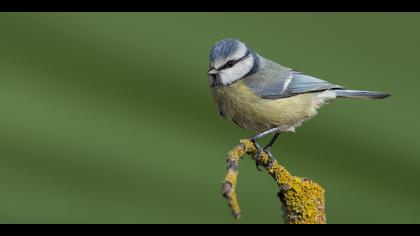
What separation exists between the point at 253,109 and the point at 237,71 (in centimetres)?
17

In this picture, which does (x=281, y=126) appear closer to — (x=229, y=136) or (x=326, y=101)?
(x=326, y=101)

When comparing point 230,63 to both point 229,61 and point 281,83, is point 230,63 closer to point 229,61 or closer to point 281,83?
point 229,61

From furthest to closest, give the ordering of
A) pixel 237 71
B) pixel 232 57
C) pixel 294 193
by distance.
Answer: pixel 237 71 < pixel 232 57 < pixel 294 193

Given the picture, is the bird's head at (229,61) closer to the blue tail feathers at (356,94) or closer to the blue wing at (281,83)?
the blue wing at (281,83)

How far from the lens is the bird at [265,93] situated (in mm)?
2084

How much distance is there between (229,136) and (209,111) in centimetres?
15

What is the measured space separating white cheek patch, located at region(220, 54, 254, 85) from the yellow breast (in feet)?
0.08

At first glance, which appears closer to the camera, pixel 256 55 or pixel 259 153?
pixel 259 153

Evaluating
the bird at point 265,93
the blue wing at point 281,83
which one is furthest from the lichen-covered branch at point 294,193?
the blue wing at point 281,83

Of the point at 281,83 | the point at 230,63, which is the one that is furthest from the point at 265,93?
the point at 230,63

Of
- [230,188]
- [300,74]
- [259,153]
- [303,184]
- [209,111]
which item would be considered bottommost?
[230,188]

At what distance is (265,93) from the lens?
7.07 ft

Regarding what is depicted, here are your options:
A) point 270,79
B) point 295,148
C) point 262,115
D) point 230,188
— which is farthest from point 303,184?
point 295,148

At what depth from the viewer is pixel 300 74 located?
224cm
